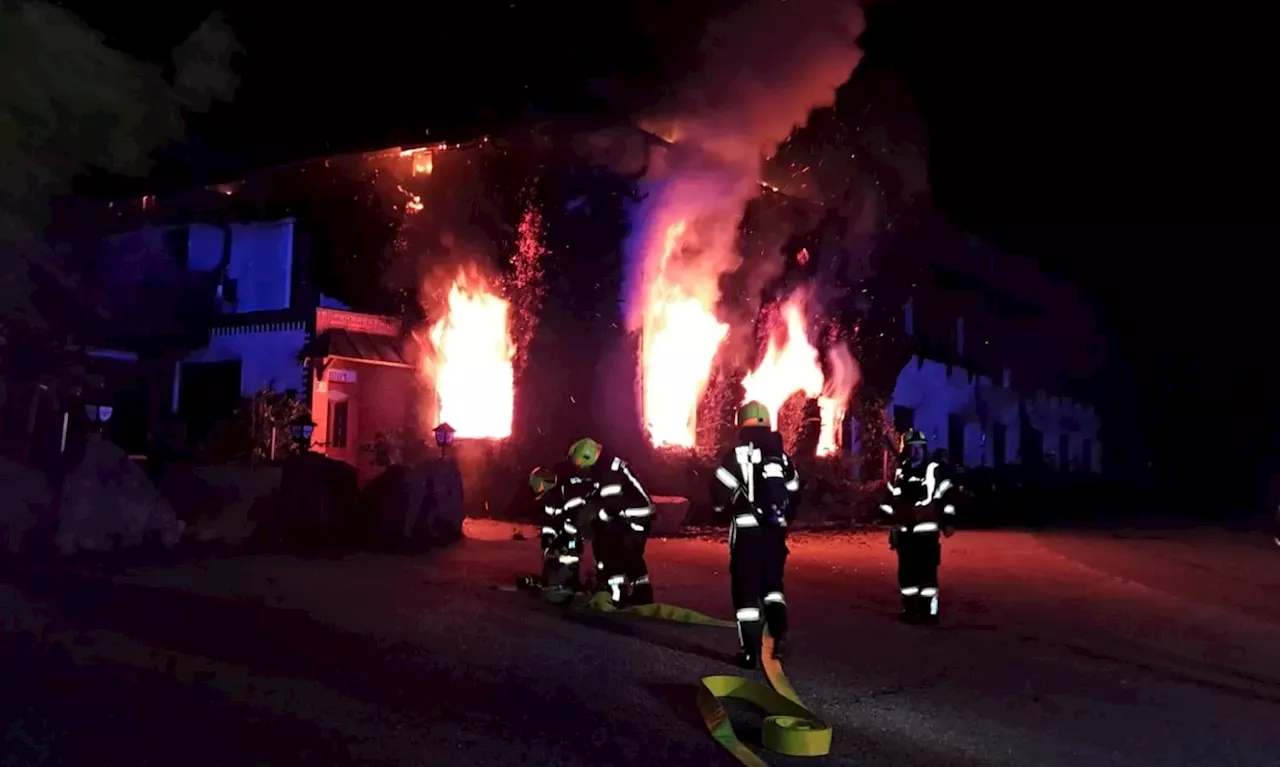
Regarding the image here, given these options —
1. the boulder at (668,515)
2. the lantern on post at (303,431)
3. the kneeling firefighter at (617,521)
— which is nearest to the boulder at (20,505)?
the lantern on post at (303,431)

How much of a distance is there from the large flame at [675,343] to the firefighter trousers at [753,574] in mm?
11974

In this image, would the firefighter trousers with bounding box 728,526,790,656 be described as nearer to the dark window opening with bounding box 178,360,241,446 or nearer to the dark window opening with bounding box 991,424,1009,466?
the dark window opening with bounding box 178,360,241,446

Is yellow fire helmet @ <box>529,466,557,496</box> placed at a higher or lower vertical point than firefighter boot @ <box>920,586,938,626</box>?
higher

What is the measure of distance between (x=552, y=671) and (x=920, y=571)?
3.63 meters

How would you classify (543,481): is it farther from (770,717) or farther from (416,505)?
(416,505)

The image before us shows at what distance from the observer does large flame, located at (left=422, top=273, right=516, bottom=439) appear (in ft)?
65.1

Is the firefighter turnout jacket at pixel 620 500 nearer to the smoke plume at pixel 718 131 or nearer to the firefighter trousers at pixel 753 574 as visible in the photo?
the firefighter trousers at pixel 753 574

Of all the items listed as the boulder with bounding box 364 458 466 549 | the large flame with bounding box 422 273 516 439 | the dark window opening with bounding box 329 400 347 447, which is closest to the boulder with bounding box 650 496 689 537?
the boulder with bounding box 364 458 466 549

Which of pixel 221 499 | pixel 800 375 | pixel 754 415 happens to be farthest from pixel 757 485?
pixel 800 375

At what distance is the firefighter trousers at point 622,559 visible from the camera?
8.85m

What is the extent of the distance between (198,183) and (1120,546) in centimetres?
1921

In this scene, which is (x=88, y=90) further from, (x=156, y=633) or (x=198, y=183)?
(x=198, y=183)

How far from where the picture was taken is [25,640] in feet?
22.9

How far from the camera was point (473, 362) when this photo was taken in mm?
20875
